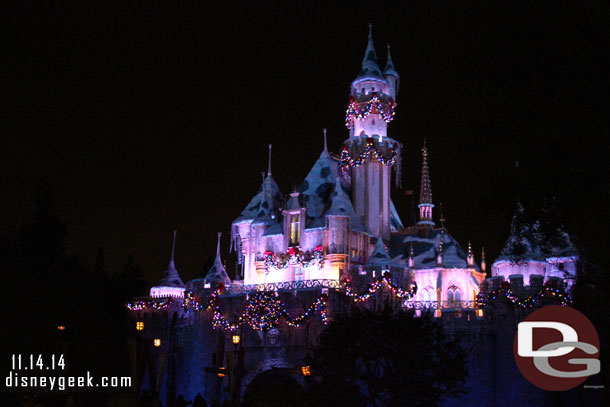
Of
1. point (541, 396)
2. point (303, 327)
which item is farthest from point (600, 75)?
point (303, 327)

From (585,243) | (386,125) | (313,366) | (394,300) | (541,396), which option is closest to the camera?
(585,243)

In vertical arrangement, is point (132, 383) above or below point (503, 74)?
below

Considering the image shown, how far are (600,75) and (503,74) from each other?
2.65 meters

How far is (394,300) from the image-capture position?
43969 mm

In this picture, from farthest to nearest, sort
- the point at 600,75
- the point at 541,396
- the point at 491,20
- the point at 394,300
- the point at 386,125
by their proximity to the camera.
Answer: the point at 386,125 < the point at 394,300 < the point at 541,396 < the point at 491,20 < the point at 600,75

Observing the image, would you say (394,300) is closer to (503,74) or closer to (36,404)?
(36,404)

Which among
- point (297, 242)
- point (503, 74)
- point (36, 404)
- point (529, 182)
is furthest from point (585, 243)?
point (297, 242)

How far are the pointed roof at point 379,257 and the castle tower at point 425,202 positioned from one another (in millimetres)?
6769

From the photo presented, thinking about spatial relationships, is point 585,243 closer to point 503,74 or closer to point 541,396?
point 503,74

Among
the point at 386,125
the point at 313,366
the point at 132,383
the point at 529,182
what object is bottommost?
the point at 132,383

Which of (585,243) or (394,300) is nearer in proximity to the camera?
(585,243)

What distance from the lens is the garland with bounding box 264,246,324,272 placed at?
1845 inches

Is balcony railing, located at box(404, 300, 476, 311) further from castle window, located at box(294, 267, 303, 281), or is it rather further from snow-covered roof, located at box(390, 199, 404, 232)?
snow-covered roof, located at box(390, 199, 404, 232)

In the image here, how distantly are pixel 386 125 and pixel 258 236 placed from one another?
11249 mm
